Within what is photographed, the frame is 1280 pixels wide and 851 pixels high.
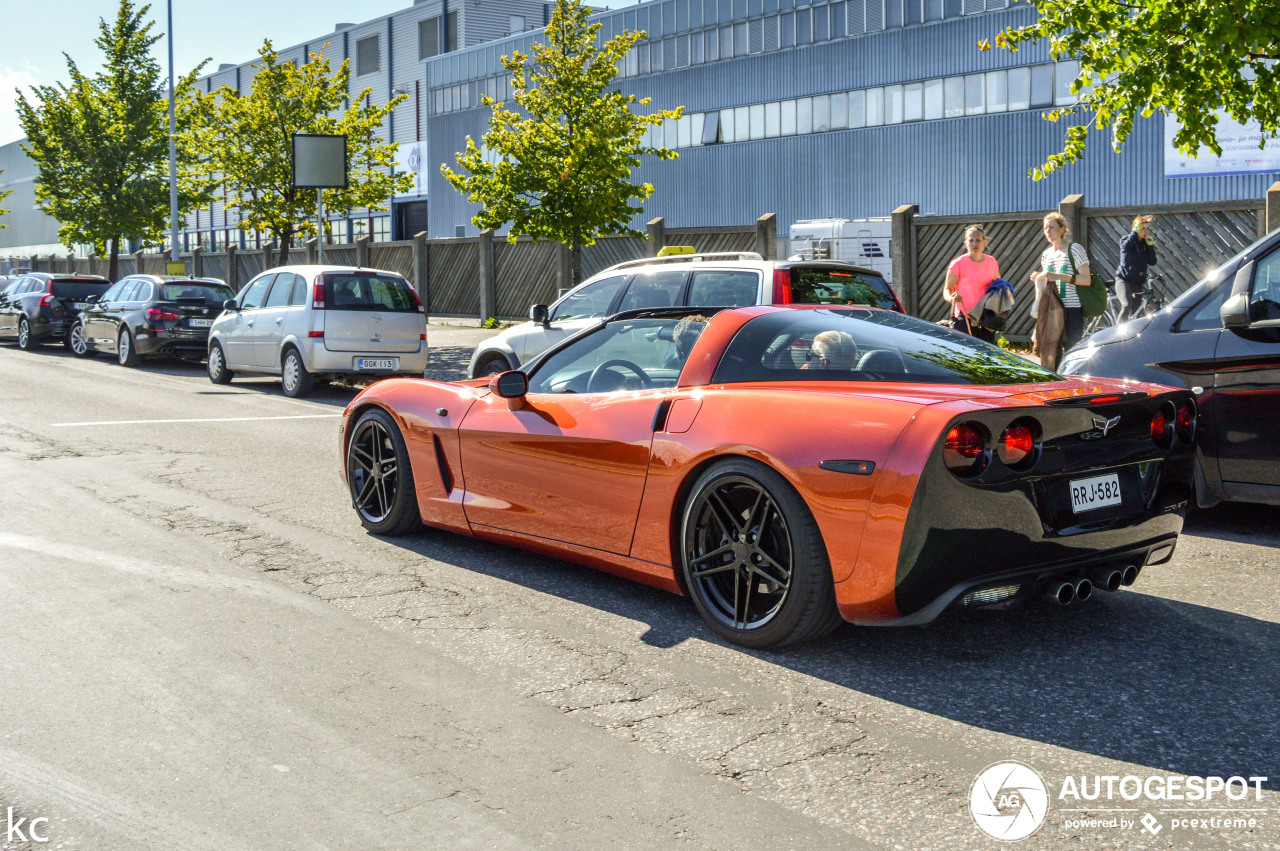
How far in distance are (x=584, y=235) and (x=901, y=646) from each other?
17.3 metres

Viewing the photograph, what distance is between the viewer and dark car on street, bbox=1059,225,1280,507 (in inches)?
242

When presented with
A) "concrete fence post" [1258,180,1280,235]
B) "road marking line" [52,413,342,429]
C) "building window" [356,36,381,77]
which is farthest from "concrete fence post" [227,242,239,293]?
"building window" [356,36,381,77]

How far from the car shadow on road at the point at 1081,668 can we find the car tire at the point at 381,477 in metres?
1.06

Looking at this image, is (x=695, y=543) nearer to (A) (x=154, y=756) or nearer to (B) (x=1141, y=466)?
(B) (x=1141, y=466)

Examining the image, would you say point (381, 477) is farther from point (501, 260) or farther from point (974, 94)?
point (974, 94)

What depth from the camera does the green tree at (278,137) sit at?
27.7 m

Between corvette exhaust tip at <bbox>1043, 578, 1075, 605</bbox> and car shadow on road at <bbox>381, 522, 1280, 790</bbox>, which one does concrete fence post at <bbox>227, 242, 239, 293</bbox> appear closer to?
car shadow on road at <bbox>381, 522, 1280, 790</bbox>

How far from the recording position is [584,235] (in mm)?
21281

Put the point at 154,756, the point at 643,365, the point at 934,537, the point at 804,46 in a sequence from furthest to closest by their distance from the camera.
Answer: the point at 804,46 → the point at 643,365 → the point at 934,537 → the point at 154,756

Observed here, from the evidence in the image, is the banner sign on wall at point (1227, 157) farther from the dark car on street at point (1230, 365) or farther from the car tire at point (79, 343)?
the dark car on street at point (1230, 365)

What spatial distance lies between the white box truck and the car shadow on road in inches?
889

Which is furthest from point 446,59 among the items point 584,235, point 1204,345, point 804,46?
point 1204,345

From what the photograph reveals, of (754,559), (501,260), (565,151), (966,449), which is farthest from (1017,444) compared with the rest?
(501,260)

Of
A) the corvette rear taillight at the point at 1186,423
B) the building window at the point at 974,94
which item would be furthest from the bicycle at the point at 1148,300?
the building window at the point at 974,94
